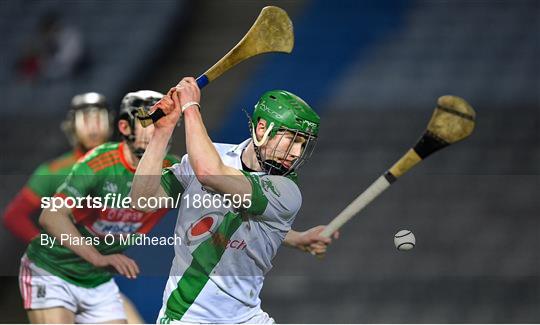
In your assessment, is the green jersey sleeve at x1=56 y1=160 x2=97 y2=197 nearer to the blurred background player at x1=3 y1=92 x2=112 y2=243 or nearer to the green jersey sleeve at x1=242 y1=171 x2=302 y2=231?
the blurred background player at x1=3 y1=92 x2=112 y2=243

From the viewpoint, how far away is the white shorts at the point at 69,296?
5.92m

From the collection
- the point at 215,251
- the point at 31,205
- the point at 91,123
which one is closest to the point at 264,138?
the point at 215,251

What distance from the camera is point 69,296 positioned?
5.97 metres

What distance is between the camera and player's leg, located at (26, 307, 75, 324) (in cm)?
588

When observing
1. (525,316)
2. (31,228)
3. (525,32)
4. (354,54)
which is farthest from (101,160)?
(525,32)

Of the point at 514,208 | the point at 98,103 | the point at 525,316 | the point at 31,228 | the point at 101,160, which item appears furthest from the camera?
the point at 514,208

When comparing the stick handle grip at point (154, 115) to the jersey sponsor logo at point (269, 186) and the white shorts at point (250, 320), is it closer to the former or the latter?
the jersey sponsor logo at point (269, 186)

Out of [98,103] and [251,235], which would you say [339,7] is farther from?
[251,235]

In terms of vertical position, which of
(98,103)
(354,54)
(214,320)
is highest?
(354,54)

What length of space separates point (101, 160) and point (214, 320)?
4.75 ft

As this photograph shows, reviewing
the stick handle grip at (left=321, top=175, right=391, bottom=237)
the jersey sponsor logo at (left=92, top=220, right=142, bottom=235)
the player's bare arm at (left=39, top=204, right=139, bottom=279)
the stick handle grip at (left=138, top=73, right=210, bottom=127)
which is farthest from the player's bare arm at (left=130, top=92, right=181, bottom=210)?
the jersey sponsor logo at (left=92, top=220, right=142, bottom=235)

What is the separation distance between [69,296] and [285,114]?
215 centimetres

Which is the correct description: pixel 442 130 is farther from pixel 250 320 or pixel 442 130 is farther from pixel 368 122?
pixel 368 122

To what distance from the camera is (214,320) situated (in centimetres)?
457
